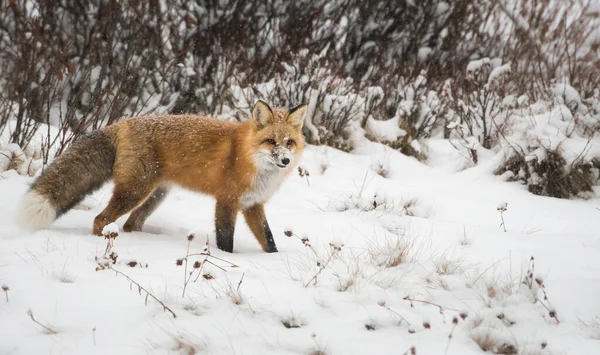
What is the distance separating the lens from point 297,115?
420cm

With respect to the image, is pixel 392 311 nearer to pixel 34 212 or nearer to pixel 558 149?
pixel 34 212

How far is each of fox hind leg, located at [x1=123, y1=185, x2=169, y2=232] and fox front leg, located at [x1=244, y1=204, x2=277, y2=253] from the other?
83cm

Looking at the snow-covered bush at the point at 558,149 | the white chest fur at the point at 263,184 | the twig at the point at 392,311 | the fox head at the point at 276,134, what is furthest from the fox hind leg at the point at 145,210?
the snow-covered bush at the point at 558,149

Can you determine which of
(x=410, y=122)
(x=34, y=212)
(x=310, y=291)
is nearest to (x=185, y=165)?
(x=34, y=212)

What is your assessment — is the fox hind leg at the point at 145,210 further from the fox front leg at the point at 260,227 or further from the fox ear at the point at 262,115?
the fox ear at the point at 262,115

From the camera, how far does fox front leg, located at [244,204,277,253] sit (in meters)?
4.10

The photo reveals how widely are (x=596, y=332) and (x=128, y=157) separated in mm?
3395

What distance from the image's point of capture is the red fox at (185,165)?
3.84m

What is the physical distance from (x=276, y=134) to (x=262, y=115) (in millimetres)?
210

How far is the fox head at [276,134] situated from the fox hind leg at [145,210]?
3.36 feet

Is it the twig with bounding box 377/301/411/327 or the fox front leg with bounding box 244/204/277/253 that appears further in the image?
the fox front leg with bounding box 244/204/277/253

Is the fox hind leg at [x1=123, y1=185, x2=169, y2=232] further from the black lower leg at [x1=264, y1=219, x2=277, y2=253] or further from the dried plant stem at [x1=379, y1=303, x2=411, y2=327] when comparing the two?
the dried plant stem at [x1=379, y1=303, x2=411, y2=327]

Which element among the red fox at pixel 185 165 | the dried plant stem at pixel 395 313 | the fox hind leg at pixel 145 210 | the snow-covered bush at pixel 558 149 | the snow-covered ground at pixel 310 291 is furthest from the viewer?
the snow-covered bush at pixel 558 149

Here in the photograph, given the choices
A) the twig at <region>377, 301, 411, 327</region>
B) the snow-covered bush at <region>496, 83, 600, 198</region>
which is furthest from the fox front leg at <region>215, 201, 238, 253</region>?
the snow-covered bush at <region>496, 83, 600, 198</region>
